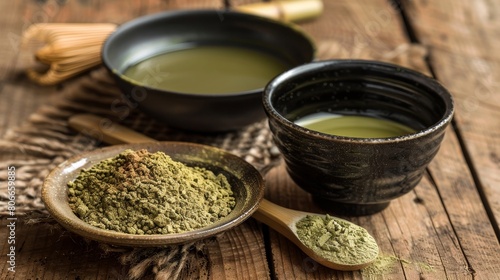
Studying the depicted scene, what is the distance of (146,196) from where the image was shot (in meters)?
1.07

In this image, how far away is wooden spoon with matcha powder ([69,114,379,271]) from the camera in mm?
1060

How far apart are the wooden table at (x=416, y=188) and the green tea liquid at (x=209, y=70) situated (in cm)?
21

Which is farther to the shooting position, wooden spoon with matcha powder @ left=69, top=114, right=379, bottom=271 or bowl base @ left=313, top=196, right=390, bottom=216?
bowl base @ left=313, top=196, right=390, bottom=216

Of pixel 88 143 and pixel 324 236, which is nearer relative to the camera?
pixel 324 236

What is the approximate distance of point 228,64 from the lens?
1527 millimetres

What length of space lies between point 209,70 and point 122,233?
0.56 metres

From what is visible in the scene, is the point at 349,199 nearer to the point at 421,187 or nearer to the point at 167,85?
the point at 421,187

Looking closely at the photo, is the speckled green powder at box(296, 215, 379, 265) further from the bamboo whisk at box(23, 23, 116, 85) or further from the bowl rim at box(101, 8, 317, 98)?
the bamboo whisk at box(23, 23, 116, 85)

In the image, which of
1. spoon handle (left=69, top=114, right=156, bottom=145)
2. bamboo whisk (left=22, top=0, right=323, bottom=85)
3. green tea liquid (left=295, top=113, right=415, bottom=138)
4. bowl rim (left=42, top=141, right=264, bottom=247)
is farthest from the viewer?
bamboo whisk (left=22, top=0, right=323, bottom=85)

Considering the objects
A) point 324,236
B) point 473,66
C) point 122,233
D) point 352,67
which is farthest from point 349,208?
point 473,66

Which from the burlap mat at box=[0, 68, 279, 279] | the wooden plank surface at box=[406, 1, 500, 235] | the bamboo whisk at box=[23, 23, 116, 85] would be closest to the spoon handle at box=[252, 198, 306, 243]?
the burlap mat at box=[0, 68, 279, 279]

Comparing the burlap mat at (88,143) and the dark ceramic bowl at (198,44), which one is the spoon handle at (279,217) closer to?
the burlap mat at (88,143)

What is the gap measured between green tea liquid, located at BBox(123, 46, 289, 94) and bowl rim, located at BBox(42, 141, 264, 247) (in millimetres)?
203

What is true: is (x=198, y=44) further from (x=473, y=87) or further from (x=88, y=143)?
(x=473, y=87)
